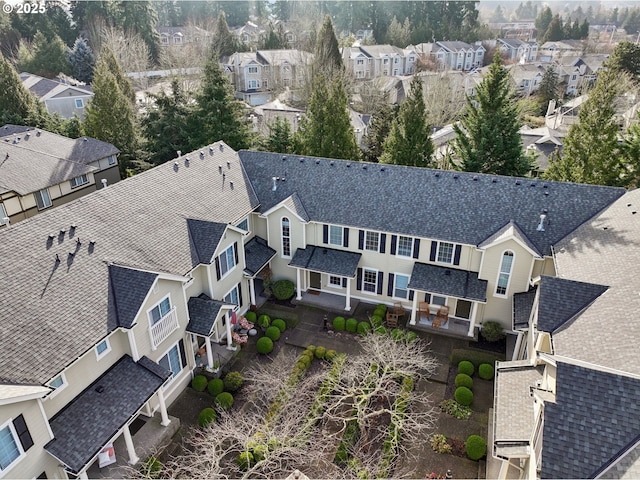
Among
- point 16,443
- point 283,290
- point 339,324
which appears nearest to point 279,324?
point 283,290

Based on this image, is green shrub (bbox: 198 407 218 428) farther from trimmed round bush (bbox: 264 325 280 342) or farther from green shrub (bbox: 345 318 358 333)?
green shrub (bbox: 345 318 358 333)

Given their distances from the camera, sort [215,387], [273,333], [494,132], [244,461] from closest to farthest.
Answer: [244,461] → [215,387] → [273,333] → [494,132]

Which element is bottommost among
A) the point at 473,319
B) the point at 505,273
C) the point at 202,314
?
the point at 473,319

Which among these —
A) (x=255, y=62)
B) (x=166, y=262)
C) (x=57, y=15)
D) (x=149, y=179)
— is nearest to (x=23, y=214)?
(x=149, y=179)

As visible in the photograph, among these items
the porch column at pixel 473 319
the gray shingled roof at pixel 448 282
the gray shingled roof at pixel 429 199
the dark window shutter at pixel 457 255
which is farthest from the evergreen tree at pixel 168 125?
the porch column at pixel 473 319

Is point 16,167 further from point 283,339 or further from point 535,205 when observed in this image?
point 535,205

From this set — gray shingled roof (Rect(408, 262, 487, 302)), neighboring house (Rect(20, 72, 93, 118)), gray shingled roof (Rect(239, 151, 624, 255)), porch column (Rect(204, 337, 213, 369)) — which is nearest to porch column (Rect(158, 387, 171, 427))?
porch column (Rect(204, 337, 213, 369))

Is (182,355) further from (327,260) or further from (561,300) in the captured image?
(561,300)

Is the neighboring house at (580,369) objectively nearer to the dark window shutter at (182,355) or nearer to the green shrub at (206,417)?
the green shrub at (206,417)
